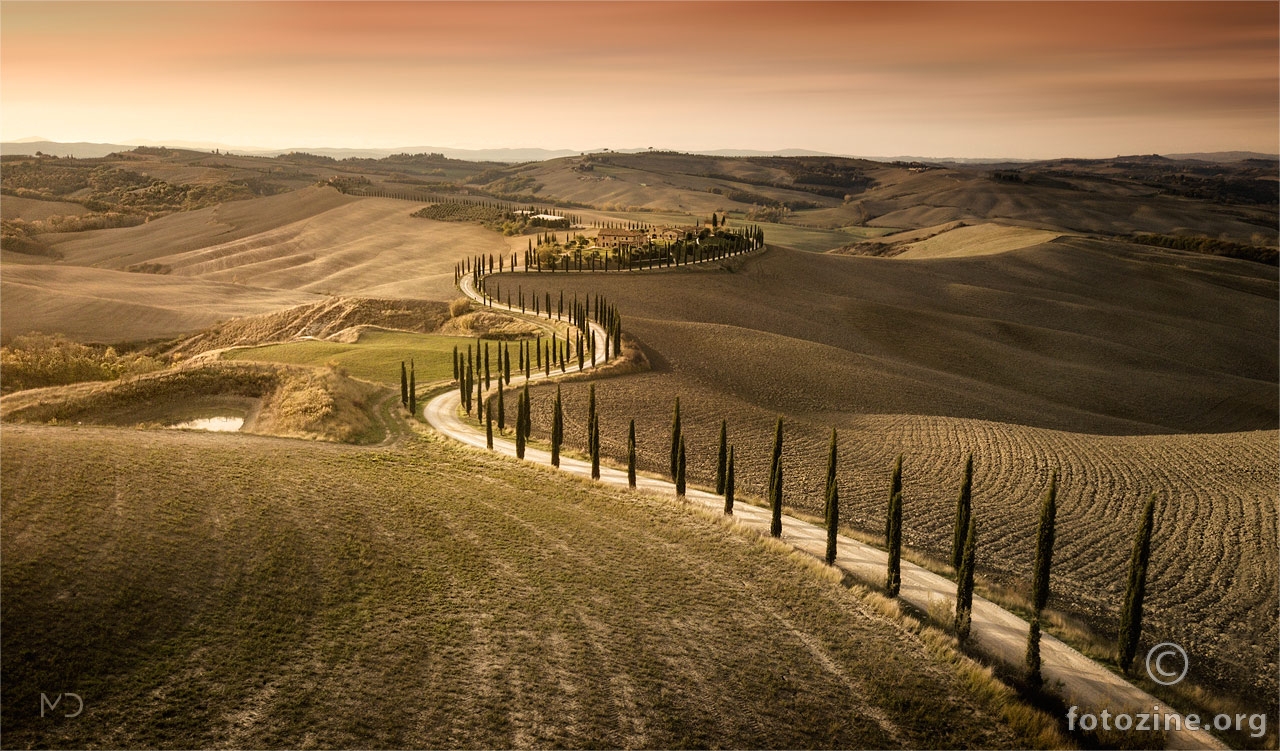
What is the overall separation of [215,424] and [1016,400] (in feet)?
211

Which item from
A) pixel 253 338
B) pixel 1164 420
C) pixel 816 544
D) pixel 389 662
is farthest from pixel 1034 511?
pixel 253 338

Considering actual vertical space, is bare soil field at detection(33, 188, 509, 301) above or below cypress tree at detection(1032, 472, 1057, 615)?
above

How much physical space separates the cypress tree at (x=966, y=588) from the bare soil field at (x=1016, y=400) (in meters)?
6.16

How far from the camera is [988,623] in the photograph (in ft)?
82.6

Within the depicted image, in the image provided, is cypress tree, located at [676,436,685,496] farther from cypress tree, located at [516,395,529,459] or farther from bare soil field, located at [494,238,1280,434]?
bare soil field, located at [494,238,1280,434]

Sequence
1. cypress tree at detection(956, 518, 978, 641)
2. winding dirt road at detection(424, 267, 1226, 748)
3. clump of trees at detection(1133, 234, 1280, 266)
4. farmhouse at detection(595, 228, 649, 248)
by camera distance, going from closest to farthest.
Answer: winding dirt road at detection(424, 267, 1226, 748) < cypress tree at detection(956, 518, 978, 641) < farmhouse at detection(595, 228, 649, 248) < clump of trees at detection(1133, 234, 1280, 266)

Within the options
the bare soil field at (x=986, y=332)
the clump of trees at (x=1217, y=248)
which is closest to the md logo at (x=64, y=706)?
the bare soil field at (x=986, y=332)

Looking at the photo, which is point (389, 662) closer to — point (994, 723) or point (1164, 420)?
point (994, 723)

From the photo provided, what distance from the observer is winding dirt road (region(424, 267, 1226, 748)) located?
69.1 ft

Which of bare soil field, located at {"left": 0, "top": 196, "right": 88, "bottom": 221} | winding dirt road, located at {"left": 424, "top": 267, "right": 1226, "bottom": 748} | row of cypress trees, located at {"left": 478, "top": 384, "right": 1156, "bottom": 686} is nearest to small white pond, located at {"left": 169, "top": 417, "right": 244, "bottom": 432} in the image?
winding dirt road, located at {"left": 424, "top": 267, "right": 1226, "bottom": 748}

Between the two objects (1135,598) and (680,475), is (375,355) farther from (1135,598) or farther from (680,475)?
(1135,598)

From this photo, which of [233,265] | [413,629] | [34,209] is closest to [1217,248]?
[413,629]

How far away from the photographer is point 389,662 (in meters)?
20.2

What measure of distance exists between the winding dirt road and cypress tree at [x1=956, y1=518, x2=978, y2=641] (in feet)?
1.88
